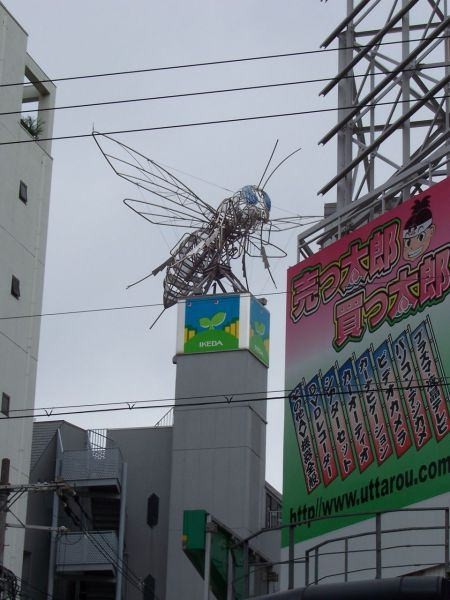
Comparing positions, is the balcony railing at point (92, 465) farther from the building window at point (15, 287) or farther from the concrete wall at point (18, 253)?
the building window at point (15, 287)

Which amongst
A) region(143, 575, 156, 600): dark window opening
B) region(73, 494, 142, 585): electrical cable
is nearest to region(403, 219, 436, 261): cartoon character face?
region(73, 494, 142, 585): electrical cable

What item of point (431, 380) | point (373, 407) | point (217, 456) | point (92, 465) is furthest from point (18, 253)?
point (431, 380)

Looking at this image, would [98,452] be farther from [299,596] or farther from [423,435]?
[299,596]

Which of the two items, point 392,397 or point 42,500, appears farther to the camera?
point 42,500

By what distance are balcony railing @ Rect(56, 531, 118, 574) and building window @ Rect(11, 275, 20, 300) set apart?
8.51m

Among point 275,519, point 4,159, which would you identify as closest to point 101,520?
point 275,519

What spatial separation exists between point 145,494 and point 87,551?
3264 mm

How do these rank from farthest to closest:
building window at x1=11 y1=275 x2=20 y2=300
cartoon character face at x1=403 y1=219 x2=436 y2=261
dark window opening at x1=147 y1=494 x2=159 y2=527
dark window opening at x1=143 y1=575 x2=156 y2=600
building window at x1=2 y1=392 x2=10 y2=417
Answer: dark window opening at x1=147 y1=494 x2=159 y2=527 < dark window opening at x1=143 y1=575 x2=156 y2=600 < building window at x1=11 y1=275 x2=20 y2=300 < building window at x1=2 y1=392 x2=10 y2=417 < cartoon character face at x1=403 y1=219 x2=436 y2=261

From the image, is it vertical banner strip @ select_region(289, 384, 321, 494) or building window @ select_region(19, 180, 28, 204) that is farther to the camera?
building window @ select_region(19, 180, 28, 204)

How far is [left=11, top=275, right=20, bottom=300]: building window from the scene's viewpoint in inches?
1791

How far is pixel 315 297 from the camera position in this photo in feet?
103

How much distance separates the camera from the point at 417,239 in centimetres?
2886

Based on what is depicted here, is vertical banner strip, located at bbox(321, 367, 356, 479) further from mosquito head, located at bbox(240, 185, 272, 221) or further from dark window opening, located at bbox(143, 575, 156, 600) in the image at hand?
mosquito head, located at bbox(240, 185, 272, 221)

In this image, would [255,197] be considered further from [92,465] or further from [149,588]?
[149,588]
